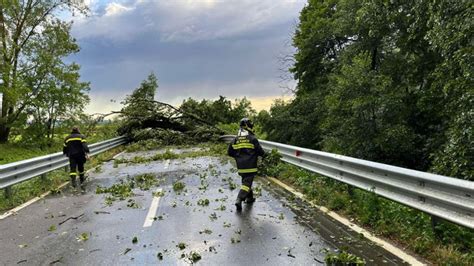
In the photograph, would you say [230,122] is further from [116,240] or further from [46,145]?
[116,240]

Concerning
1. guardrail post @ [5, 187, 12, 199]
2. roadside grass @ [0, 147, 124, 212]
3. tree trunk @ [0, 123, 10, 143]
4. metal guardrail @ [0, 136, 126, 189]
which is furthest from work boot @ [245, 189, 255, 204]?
tree trunk @ [0, 123, 10, 143]

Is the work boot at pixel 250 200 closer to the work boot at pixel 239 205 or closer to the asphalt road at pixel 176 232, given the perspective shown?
the asphalt road at pixel 176 232

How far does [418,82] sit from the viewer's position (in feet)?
51.7

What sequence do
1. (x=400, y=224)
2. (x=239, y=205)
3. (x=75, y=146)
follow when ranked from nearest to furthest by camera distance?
(x=400, y=224)
(x=239, y=205)
(x=75, y=146)

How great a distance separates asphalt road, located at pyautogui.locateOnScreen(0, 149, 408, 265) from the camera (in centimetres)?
548

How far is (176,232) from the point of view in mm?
6672

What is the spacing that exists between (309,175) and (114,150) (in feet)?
47.0

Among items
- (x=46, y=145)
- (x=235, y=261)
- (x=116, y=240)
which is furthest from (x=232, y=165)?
(x=46, y=145)

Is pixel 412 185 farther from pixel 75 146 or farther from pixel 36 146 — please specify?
pixel 36 146

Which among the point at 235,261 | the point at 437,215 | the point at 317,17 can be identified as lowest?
the point at 235,261

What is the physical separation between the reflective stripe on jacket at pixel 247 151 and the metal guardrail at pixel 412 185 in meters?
1.59

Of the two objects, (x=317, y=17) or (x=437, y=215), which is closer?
(x=437, y=215)

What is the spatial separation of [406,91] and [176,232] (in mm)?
12181

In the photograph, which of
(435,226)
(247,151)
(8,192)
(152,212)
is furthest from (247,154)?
(8,192)
